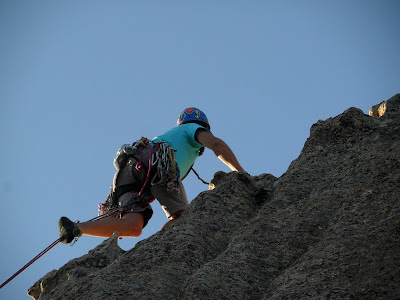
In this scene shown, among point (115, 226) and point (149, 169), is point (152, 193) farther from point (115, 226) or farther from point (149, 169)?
point (115, 226)

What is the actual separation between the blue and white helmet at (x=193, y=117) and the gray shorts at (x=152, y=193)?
59.2 inches

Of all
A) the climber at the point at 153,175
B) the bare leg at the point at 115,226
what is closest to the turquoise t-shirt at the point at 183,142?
the climber at the point at 153,175

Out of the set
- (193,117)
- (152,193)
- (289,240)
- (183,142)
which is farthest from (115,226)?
(289,240)

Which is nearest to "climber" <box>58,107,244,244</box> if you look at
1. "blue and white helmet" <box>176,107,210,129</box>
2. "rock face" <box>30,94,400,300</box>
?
"blue and white helmet" <box>176,107,210,129</box>

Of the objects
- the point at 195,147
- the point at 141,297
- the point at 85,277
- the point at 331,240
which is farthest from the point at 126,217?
the point at 331,240

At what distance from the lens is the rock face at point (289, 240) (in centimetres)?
514

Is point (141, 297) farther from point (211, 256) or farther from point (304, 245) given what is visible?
point (304, 245)

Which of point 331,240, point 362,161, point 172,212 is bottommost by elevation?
point 331,240

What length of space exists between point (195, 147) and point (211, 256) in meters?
4.27

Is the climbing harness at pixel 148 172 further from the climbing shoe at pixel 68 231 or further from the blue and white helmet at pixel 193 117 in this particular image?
the blue and white helmet at pixel 193 117

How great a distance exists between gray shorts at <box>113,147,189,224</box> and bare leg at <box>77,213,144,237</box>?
10.3 inches

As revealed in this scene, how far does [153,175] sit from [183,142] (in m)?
1.10

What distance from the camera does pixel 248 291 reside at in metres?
5.45

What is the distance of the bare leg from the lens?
862 centimetres
